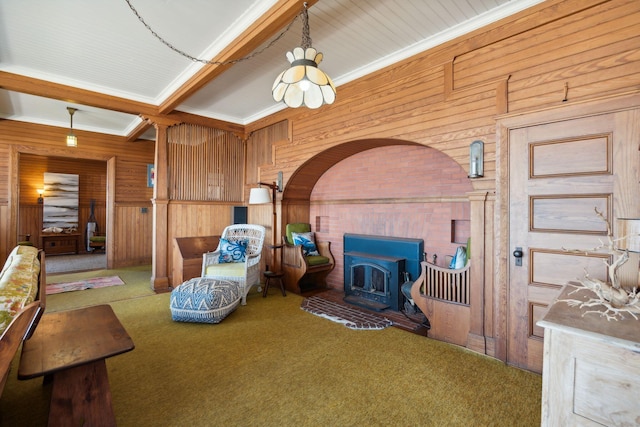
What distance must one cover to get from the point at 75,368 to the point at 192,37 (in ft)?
9.43

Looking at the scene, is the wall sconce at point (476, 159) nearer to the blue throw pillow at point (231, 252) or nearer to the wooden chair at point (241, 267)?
the wooden chair at point (241, 267)

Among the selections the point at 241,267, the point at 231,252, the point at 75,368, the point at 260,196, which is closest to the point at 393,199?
the point at 260,196

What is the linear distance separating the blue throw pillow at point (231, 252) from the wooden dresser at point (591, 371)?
3.65 m

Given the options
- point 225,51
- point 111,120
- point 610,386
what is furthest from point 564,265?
point 111,120

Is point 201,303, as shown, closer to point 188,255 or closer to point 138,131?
point 188,255

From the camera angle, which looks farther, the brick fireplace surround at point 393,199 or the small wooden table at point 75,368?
the brick fireplace surround at point 393,199

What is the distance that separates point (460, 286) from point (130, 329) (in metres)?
3.32

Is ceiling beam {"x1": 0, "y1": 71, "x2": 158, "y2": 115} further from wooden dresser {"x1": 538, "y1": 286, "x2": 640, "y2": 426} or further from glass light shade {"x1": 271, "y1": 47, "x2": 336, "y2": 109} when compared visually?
wooden dresser {"x1": 538, "y1": 286, "x2": 640, "y2": 426}

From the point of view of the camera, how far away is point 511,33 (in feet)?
8.29

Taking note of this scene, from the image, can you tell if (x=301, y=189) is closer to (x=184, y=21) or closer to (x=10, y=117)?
(x=184, y=21)

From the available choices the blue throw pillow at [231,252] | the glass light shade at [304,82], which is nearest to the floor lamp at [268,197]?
the blue throw pillow at [231,252]

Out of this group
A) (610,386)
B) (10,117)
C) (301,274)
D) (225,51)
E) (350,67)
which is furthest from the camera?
(10,117)

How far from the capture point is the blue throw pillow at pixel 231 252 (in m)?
4.27

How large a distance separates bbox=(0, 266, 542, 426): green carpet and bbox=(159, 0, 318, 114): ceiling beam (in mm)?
2741
